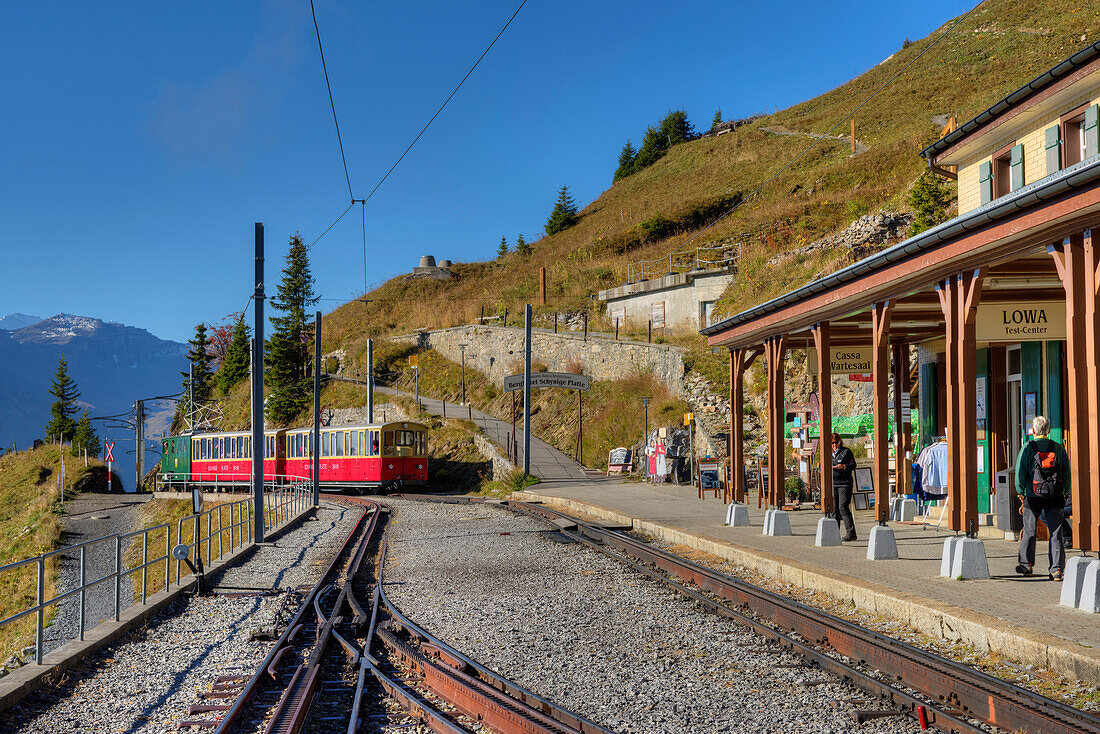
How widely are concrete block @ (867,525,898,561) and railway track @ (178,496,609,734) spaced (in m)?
6.15

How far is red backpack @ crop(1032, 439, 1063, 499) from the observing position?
912cm

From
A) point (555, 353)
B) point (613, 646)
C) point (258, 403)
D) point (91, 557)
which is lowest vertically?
point (91, 557)

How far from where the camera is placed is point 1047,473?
9.16 m

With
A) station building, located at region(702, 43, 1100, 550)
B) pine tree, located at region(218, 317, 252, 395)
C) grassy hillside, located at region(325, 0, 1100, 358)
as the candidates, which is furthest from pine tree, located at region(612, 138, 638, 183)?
station building, located at region(702, 43, 1100, 550)

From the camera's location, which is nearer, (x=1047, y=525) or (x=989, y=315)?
(x=1047, y=525)

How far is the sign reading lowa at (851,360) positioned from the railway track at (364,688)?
12.9 metres

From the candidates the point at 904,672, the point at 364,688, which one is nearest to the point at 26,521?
the point at 364,688

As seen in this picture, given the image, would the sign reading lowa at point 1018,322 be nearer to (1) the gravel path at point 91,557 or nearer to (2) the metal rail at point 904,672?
(2) the metal rail at point 904,672

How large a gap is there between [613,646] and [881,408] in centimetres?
727

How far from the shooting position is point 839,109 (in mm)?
88562

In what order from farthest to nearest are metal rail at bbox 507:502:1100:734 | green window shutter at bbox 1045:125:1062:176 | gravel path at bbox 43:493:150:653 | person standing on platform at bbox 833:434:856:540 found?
1. gravel path at bbox 43:493:150:653
2. green window shutter at bbox 1045:125:1062:176
3. person standing on platform at bbox 833:434:856:540
4. metal rail at bbox 507:502:1100:734

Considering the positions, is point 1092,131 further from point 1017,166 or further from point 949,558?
point 949,558

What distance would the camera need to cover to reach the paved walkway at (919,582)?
6.88 metres

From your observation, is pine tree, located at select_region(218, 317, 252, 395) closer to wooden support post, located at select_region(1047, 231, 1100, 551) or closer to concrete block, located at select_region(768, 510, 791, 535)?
concrete block, located at select_region(768, 510, 791, 535)
